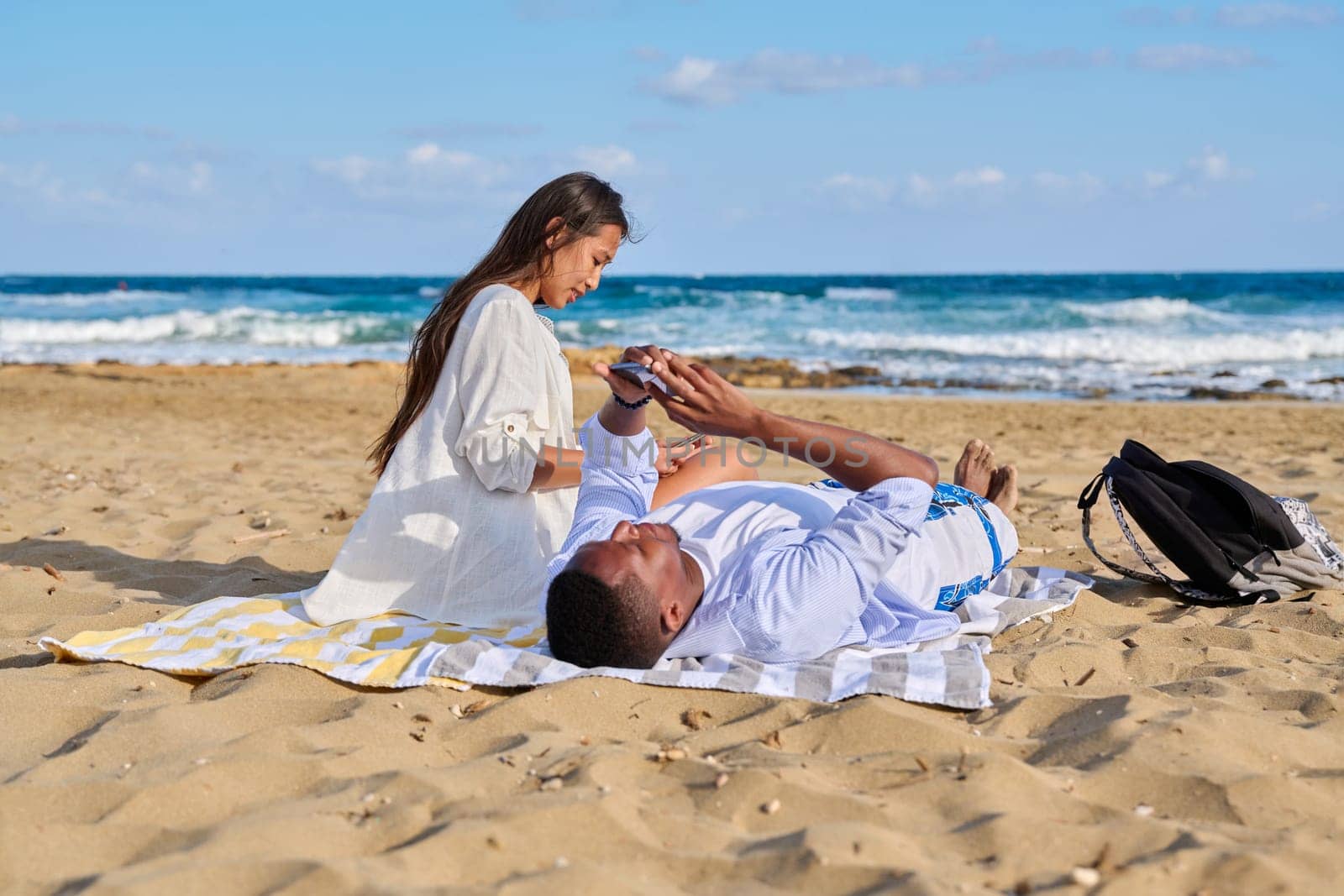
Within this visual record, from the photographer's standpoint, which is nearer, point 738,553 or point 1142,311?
point 738,553

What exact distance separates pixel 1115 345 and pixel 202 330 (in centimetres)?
2003

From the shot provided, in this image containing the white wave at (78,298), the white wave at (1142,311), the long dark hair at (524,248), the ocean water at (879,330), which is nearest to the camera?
the long dark hair at (524,248)

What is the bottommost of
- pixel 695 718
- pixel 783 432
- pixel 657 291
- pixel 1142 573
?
pixel 695 718

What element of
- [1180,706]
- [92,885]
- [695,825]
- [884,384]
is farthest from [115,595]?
[884,384]

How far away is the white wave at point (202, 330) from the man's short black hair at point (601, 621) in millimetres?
22367

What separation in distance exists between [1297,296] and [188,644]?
35.0 m

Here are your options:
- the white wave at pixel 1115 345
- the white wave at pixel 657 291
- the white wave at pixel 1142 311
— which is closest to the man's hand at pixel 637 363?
the white wave at pixel 1115 345

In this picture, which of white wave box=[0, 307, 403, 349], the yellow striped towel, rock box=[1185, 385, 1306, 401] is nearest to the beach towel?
the yellow striped towel

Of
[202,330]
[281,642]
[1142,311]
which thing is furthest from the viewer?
[1142,311]

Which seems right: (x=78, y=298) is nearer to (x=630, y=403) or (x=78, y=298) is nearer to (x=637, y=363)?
(x=630, y=403)

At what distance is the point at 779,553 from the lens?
324 cm

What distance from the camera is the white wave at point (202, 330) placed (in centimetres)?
2491

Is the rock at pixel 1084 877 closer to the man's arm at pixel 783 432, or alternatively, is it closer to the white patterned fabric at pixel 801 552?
the white patterned fabric at pixel 801 552

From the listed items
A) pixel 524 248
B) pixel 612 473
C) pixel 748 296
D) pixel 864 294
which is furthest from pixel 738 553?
pixel 864 294
